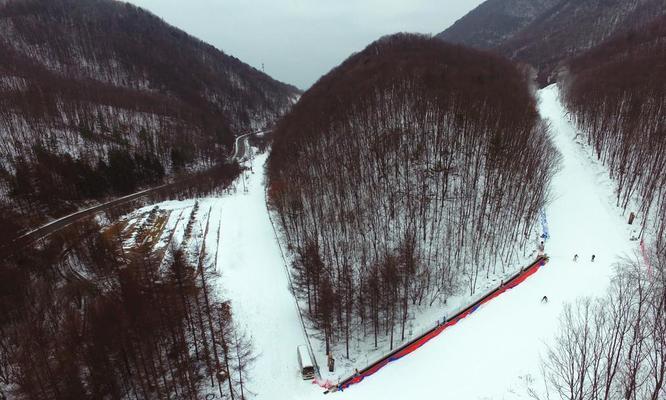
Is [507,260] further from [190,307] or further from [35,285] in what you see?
[35,285]

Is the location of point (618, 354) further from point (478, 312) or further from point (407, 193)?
point (407, 193)

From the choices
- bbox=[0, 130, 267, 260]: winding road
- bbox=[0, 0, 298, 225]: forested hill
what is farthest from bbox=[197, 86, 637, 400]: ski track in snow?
bbox=[0, 0, 298, 225]: forested hill

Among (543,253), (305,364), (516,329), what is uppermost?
→ (543,253)

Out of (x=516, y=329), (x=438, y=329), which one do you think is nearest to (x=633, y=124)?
(x=516, y=329)

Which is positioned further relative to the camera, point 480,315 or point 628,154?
point 628,154

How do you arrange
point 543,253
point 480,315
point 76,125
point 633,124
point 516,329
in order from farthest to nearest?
1. point 76,125
2. point 633,124
3. point 543,253
4. point 480,315
5. point 516,329

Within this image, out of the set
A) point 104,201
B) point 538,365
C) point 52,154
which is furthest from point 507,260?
point 52,154

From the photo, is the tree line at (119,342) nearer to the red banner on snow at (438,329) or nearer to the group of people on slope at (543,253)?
the red banner on snow at (438,329)
